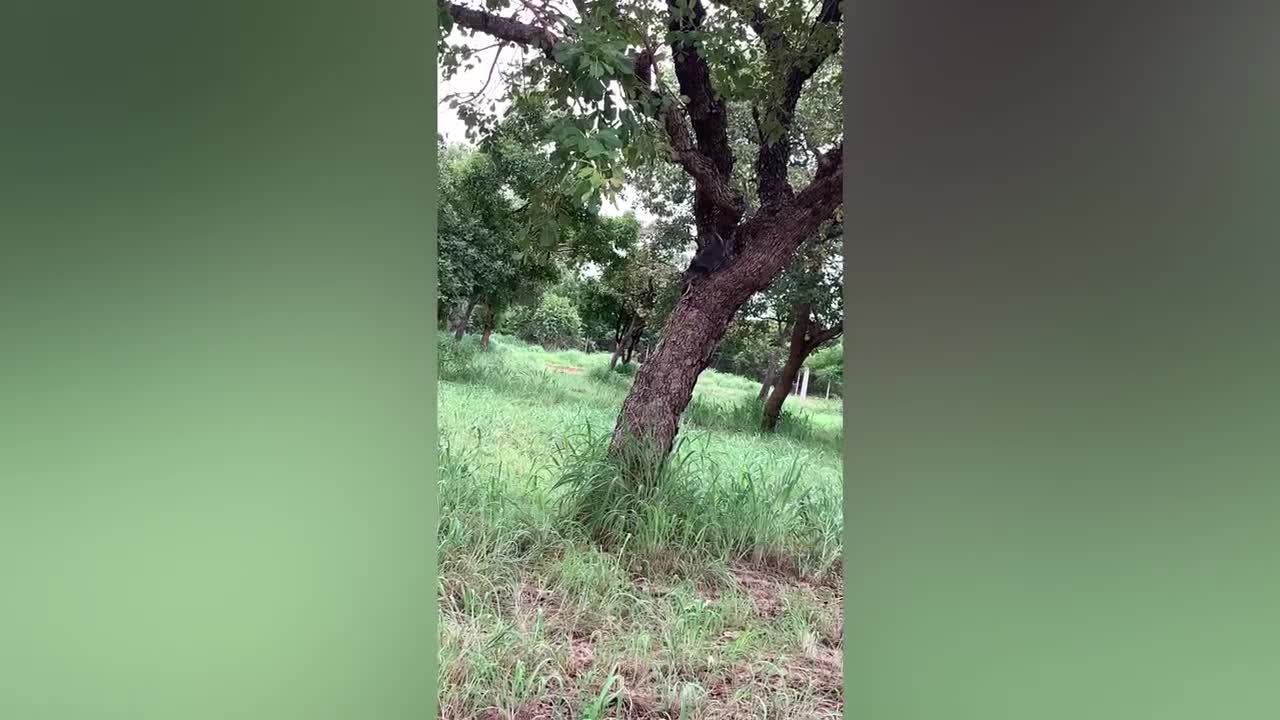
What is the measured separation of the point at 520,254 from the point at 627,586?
890mm

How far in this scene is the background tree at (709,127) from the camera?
6.76 ft

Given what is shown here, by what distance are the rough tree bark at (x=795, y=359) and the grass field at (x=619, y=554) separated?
47 millimetres

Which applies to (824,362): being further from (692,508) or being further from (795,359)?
(692,508)

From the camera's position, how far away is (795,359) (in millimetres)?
2229

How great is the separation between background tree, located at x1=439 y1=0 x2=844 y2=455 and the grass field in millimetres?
149

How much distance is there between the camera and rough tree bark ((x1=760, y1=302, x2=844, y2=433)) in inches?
87.1

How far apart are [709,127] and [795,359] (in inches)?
27.9

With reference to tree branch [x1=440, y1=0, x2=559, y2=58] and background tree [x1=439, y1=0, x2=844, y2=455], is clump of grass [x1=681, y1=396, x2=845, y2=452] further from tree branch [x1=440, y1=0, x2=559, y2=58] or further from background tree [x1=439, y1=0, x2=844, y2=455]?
tree branch [x1=440, y1=0, x2=559, y2=58]
